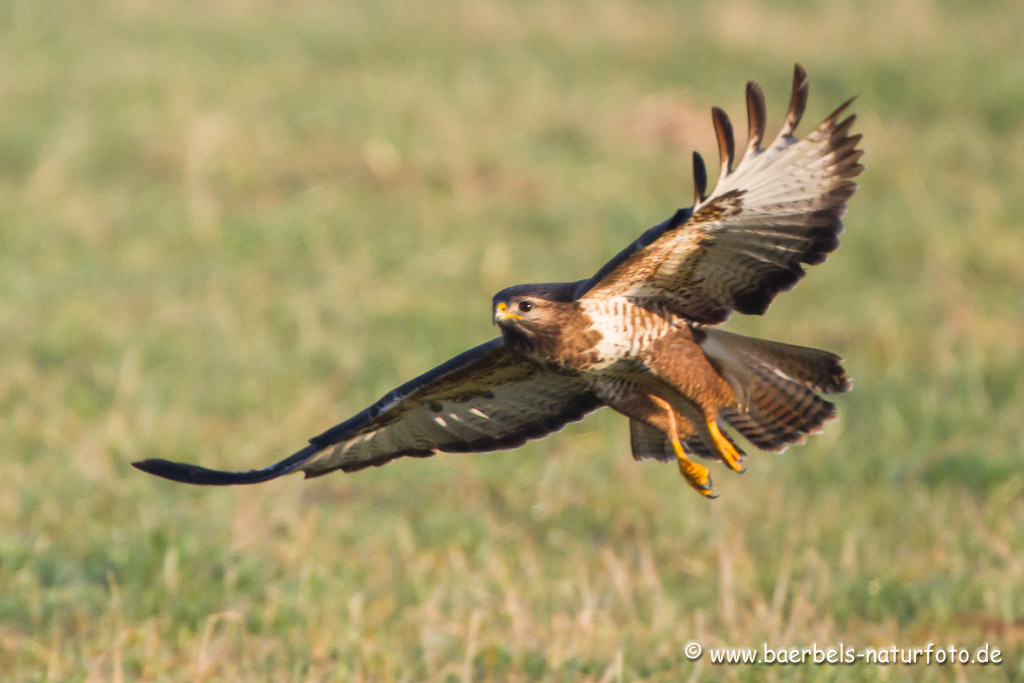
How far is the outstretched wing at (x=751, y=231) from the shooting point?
3672 mm

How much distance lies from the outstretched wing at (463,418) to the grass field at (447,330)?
61 cm

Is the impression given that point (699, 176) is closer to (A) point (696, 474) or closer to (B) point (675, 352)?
(B) point (675, 352)

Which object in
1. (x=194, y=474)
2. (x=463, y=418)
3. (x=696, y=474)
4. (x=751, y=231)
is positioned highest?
(x=751, y=231)

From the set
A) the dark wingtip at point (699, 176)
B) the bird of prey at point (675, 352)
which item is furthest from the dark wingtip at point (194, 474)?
the dark wingtip at point (699, 176)

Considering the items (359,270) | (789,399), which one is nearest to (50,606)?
(789,399)

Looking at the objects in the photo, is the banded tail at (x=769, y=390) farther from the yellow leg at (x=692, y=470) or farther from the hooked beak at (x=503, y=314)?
the hooked beak at (x=503, y=314)

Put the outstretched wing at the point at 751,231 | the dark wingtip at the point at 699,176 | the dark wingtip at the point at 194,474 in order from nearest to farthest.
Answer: the dark wingtip at the point at 699,176
the outstretched wing at the point at 751,231
the dark wingtip at the point at 194,474

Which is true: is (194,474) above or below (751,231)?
below

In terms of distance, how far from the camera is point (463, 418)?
15.4 ft

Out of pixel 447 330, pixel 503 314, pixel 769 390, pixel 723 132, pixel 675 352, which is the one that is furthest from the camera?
pixel 447 330

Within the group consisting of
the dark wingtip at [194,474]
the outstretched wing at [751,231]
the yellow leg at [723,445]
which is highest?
the outstretched wing at [751,231]

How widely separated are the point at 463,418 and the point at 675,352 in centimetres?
85

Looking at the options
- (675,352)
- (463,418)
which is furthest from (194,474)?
(675,352)

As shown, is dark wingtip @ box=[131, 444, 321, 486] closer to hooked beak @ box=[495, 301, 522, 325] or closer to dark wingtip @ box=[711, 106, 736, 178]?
hooked beak @ box=[495, 301, 522, 325]
